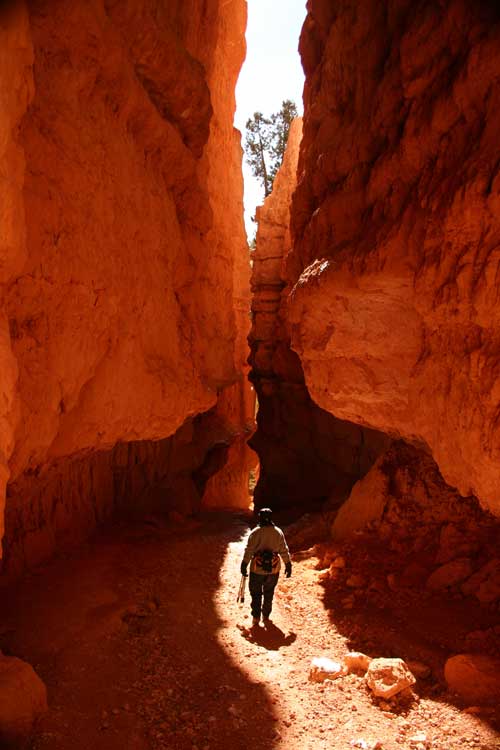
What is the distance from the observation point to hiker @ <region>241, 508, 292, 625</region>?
5.57 metres

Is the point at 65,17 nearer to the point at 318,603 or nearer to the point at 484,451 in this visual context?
the point at 484,451

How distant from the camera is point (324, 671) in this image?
444 cm

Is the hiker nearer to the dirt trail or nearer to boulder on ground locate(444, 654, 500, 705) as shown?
the dirt trail

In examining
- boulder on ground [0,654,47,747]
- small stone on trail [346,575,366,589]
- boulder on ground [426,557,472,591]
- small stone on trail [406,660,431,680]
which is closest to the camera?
boulder on ground [0,654,47,747]

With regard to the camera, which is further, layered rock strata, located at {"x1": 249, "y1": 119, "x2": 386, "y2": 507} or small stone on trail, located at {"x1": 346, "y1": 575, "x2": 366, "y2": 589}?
layered rock strata, located at {"x1": 249, "y1": 119, "x2": 386, "y2": 507}

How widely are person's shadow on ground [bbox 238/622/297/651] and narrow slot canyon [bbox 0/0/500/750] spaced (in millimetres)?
35

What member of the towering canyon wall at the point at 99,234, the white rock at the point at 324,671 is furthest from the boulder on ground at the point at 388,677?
the towering canyon wall at the point at 99,234

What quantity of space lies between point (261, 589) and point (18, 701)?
272 cm

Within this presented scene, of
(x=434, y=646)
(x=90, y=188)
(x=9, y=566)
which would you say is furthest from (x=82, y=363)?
(x=434, y=646)

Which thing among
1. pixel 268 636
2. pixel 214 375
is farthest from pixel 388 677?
pixel 214 375

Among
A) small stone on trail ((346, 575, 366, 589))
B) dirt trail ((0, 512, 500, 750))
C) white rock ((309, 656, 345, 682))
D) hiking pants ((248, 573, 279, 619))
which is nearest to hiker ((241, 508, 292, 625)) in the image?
hiking pants ((248, 573, 279, 619))

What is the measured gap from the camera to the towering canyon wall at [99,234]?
4801 millimetres

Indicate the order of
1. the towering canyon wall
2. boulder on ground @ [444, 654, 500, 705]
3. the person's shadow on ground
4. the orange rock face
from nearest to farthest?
boulder on ground @ [444, 654, 500, 705] < the orange rock face < the towering canyon wall < the person's shadow on ground

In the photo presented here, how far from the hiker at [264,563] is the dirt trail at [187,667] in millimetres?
A: 231
